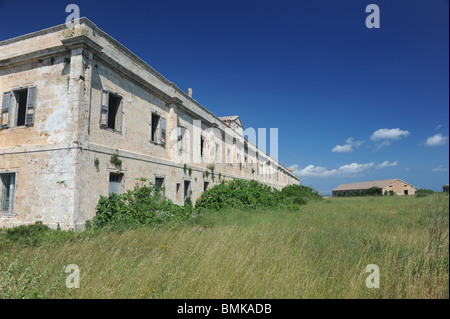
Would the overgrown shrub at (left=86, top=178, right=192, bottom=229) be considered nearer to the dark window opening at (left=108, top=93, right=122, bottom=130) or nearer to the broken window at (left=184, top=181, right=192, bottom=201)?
the dark window opening at (left=108, top=93, right=122, bottom=130)

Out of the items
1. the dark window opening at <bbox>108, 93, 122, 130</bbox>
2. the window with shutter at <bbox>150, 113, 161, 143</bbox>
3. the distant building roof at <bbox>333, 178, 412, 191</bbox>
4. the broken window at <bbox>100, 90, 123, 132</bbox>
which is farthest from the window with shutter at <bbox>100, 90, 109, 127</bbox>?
the distant building roof at <bbox>333, 178, 412, 191</bbox>

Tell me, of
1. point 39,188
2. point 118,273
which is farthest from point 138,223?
point 118,273

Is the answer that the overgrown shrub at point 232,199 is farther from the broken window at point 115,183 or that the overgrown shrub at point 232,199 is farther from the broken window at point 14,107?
the broken window at point 14,107

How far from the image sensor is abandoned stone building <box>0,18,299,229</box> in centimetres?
840

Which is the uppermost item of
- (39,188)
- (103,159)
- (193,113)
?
(193,113)

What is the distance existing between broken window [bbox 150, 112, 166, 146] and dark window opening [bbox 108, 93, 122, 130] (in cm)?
210

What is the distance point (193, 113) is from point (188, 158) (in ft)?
10.0

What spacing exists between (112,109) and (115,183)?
10.8 ft

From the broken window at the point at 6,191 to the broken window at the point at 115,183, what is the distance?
3.26 meters

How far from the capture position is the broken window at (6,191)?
9109 mm

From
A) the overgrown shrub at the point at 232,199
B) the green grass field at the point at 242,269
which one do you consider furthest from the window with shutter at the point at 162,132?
the green grass field at the point at 242,269

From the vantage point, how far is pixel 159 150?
12.8m
